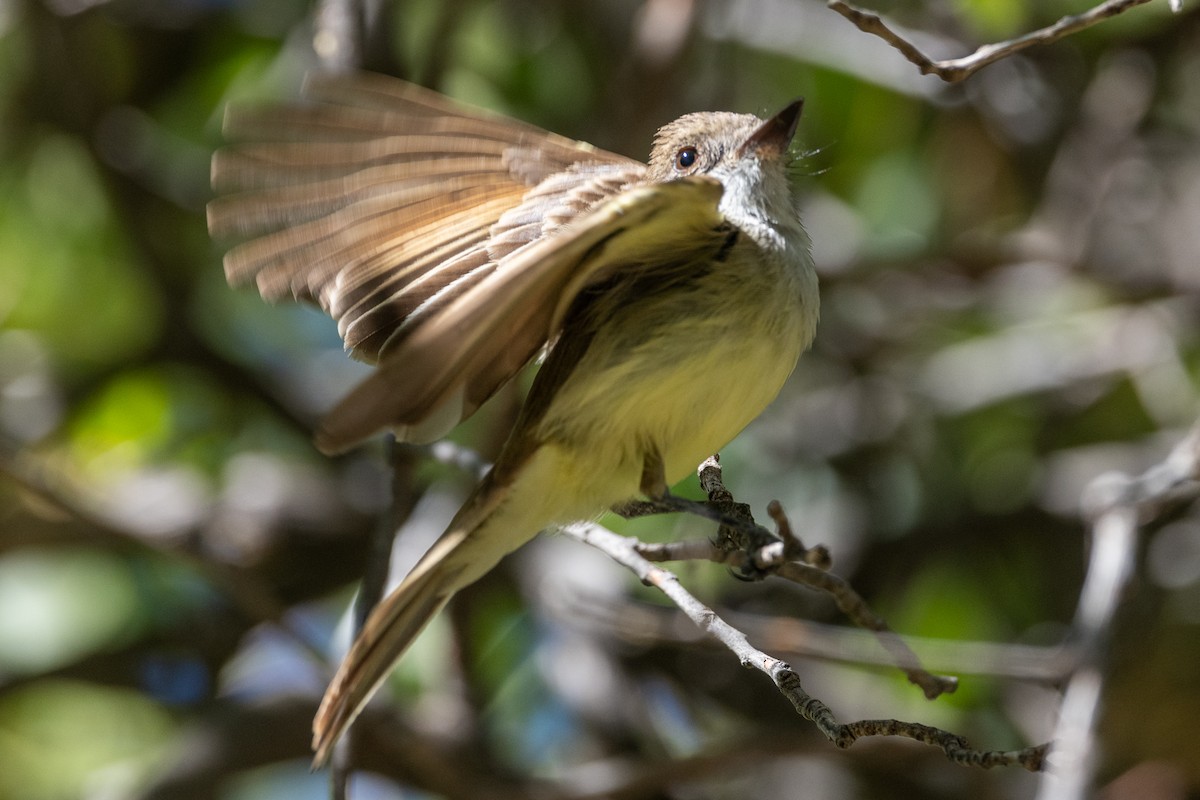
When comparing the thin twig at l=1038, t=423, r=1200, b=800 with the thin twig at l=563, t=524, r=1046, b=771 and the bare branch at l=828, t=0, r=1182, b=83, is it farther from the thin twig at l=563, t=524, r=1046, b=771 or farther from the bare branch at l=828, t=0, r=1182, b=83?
the bare branch at l=828, t=0, r=1182, b=83

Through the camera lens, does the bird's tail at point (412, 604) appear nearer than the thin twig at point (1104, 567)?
Yes

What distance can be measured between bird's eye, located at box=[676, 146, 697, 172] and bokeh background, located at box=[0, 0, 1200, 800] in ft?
3.84

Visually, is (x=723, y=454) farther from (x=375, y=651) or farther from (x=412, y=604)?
(x=375, y=651)

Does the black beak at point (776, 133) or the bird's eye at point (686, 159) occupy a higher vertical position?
the black beak at point (776, 133)

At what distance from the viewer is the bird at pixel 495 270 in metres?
3.28

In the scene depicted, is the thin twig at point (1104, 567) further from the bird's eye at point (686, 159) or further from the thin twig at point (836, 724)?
the bird's eye at point (686, 159)

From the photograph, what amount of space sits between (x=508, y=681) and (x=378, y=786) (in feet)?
2.46

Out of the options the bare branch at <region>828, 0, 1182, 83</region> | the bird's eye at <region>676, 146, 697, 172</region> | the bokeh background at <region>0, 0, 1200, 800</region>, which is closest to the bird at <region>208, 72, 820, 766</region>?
the bird's eye at <region>676, 146, 697, 172</region>

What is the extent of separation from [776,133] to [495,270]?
3.06 feet

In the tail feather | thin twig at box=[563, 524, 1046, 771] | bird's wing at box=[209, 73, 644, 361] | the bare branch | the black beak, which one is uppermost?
the black beak

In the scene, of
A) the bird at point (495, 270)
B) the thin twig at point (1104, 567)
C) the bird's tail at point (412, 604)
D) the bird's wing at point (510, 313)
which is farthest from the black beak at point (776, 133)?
the thin twig at point (1104, 567)

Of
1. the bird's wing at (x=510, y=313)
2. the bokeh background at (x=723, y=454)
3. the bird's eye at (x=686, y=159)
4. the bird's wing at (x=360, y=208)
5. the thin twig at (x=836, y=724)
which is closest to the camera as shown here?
the bird's wing at (x=510, y=313)

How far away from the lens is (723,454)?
17.8ft

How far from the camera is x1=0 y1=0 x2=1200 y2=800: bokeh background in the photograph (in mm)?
5184
